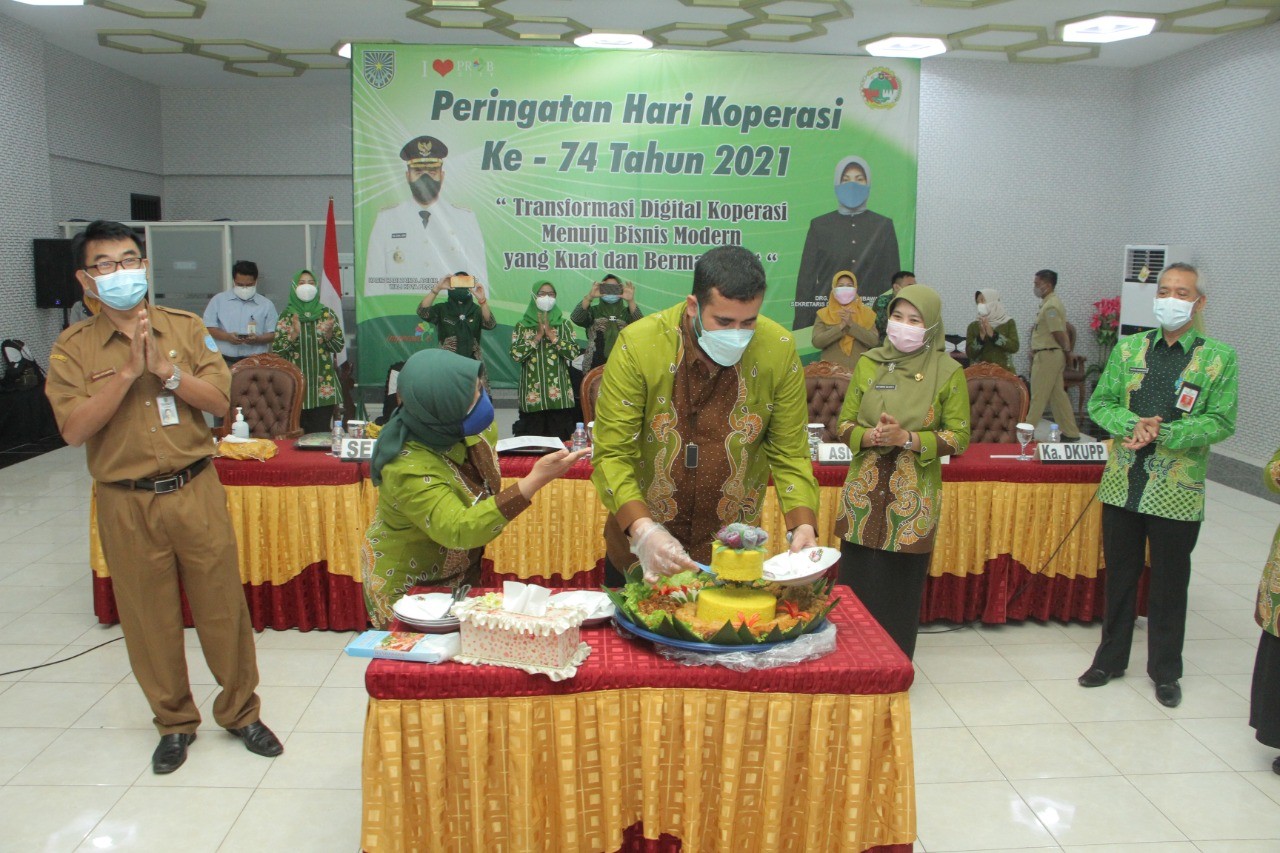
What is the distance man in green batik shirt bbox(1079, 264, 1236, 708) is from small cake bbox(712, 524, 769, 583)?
205 centimetres

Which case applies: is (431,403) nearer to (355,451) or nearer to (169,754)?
(169,754)

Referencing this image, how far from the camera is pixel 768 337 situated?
2703mm

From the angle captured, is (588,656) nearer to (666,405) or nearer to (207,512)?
(666,405)

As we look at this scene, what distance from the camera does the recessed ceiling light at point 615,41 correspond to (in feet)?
25.7

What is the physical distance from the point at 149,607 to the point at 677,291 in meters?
5.90

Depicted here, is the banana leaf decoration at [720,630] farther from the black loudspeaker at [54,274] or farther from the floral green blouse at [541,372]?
the black loudspeaker at [54,274]

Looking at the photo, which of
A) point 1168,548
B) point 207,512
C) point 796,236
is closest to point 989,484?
point 1168,548

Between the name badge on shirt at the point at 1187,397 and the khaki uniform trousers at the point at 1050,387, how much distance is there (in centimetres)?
568

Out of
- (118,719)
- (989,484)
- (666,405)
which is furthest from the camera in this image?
(989,484)

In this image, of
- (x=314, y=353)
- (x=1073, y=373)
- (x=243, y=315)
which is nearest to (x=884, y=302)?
(x=1073, y=373)

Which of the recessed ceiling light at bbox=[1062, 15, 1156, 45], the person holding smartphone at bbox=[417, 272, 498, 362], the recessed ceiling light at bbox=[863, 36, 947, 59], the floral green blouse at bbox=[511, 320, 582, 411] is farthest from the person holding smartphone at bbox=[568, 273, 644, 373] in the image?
the recessed ceiling light at bbox=[1062, 15, 1156, 45]

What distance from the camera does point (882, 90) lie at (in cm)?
830

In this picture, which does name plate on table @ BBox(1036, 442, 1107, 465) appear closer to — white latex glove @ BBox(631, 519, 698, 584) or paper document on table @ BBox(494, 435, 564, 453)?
paper document on table @ BBox(494, 435, 564, 453)

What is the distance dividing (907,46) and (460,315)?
4077 mm
